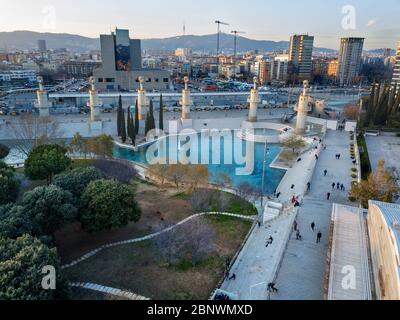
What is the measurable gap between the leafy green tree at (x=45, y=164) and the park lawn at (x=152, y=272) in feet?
33.1

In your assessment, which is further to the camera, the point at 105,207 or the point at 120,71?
the point at 120,71

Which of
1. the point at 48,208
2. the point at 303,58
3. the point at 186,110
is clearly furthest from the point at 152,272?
the point at 303,58

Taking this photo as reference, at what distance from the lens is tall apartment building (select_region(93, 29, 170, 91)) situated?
7344 centimetres

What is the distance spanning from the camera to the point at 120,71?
75.1 metres

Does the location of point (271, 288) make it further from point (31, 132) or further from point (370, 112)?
point (370, 112)

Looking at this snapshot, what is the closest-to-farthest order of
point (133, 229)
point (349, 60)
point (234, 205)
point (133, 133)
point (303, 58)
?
point (133, 229) < point (234, 205) < point (133, 133) < point (349, 60) < point (303, 58)

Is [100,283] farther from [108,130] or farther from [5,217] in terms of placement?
[108,130]

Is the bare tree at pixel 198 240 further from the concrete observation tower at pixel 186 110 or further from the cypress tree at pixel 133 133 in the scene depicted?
the concrete observation tower at pixel 186 110

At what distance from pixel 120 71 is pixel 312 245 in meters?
68.3

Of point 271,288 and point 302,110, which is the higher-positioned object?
point 302,110

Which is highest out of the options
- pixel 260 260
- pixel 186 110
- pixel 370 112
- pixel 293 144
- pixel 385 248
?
pixel 370 112

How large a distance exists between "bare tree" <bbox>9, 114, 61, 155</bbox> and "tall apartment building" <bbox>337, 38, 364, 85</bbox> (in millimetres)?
107545

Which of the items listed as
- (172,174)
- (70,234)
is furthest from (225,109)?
(70,234)

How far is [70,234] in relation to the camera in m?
19.5
